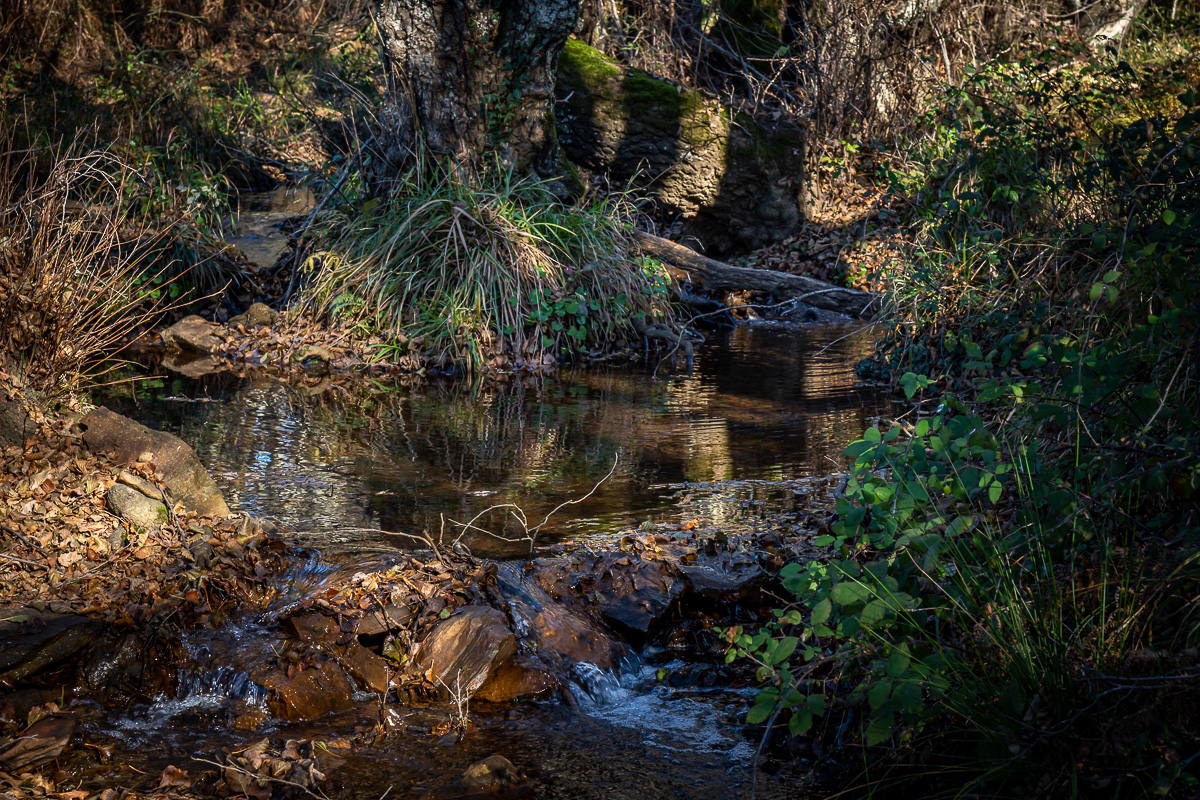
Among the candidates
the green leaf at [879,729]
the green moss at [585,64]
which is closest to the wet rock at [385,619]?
the green leaf at [879,729]

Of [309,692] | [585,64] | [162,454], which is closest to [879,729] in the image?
[309,692]

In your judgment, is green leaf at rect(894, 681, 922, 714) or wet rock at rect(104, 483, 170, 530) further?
wet rock at rect(104, 483, 170, 530)

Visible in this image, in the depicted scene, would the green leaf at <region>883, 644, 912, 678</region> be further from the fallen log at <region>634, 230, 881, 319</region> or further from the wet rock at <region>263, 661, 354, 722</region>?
the fallen log at <region>634, 230, 881, 319</region>

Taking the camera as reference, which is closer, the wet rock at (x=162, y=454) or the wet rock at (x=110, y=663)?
the wet rock at (x=110, y=663)

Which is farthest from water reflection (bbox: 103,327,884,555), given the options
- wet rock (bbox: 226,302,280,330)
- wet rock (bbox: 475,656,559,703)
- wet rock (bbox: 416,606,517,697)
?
wet rock (bbox: 226,302,280,330)

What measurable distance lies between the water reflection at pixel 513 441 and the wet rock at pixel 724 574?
61 centimetres

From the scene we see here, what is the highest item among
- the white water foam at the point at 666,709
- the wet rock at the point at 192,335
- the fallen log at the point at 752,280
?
the fallen log at the point at 752,280

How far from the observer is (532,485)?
5980mm

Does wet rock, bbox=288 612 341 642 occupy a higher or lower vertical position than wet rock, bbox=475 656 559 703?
higher

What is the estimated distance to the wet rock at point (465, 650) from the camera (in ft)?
12.6

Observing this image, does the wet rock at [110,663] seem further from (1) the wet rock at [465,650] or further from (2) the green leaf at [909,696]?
(2) the green leaf at [909,696]

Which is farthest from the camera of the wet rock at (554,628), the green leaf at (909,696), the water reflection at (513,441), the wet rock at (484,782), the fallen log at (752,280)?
the fallen log at (752,280)

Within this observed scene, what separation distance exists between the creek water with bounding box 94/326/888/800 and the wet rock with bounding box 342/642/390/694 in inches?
2.9

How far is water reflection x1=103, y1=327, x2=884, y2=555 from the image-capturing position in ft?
18.1
